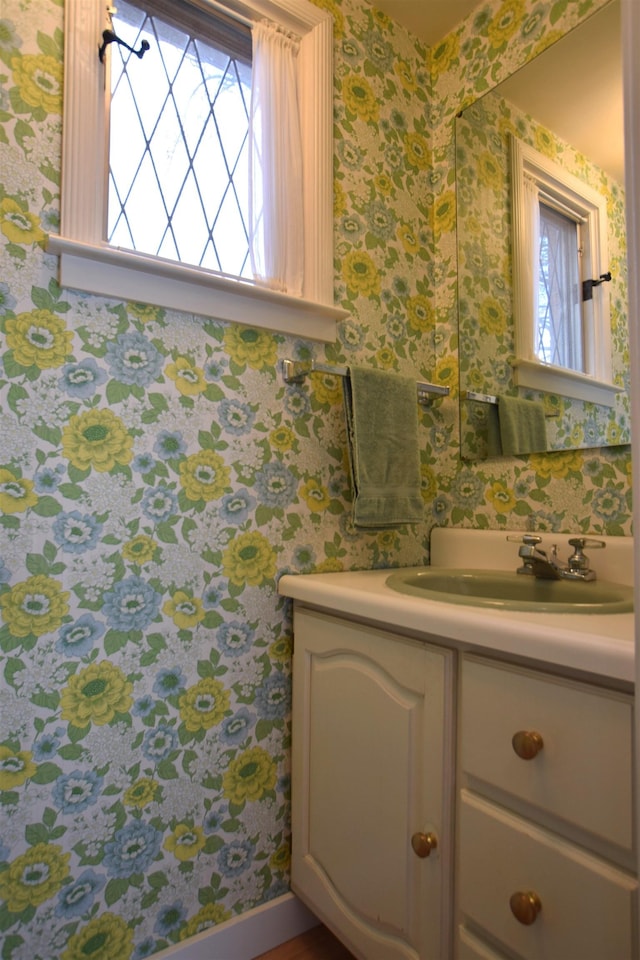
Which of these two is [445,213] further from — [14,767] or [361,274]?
[14,767]

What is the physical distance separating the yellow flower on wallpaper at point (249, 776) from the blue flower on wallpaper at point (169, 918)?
20cm

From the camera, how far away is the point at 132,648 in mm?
1021

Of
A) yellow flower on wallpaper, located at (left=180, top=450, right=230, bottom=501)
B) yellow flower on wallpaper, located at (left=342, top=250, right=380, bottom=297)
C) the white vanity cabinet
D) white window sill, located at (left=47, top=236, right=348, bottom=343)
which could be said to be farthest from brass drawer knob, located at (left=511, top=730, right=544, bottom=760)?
yellow flower on wallpaper, located at (left=342, top=250, right=380, bottom=297)

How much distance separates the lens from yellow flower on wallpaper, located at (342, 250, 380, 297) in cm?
139

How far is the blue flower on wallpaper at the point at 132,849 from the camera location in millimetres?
983

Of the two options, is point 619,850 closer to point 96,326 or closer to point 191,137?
point 96,326

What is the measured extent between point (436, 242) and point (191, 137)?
0.74m

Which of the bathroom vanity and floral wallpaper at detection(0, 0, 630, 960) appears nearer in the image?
the bathroom vanity

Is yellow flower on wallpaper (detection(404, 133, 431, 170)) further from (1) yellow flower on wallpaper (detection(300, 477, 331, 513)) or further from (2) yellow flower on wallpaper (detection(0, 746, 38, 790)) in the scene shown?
(2) yellow flower on wallpaper (detection(0, 746, 38, 790))

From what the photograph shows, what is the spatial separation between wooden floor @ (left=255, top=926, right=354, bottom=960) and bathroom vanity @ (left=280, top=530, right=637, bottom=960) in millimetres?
115

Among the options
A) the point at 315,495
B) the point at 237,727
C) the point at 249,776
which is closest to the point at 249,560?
the point at 315,495

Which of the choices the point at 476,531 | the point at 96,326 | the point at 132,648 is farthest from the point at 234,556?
the point at 476,531

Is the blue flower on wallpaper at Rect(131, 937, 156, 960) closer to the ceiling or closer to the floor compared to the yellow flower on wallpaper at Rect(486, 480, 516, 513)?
closer to the floor

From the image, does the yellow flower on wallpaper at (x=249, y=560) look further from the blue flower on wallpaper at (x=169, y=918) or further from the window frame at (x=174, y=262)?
the blue flower on wallpaper at (x=169, y=918)
